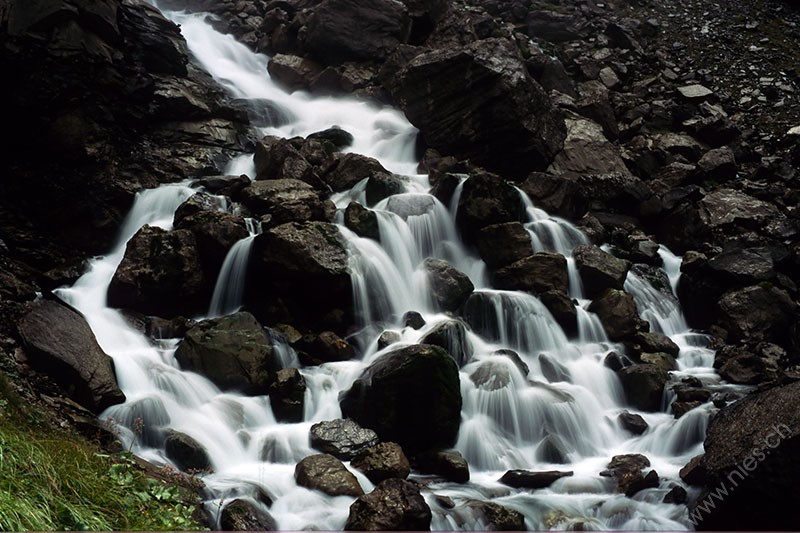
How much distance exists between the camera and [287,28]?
91.1 feet

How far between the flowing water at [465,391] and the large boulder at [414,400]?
0.67 metres

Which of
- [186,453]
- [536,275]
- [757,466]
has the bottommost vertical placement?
[186,453]

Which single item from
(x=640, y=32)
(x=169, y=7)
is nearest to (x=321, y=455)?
(x=640, y=32)

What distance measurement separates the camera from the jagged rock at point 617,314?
1391 cm

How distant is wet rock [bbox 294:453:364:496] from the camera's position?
8219 millimetres

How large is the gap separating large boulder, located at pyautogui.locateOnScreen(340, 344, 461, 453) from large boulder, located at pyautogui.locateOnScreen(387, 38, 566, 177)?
10.6 m

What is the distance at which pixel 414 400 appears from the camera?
980cm

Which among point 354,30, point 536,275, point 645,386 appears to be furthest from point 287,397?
point 354,30

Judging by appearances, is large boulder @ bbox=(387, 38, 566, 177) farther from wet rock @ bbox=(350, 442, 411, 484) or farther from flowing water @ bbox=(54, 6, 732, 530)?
wet rock @ bbox=(350, 442, 411, 484)

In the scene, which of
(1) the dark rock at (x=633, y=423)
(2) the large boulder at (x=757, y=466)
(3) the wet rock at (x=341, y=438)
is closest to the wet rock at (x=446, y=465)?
(3) the wet rock at (x=341, y=438)

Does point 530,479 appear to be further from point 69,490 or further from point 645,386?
point 69,490

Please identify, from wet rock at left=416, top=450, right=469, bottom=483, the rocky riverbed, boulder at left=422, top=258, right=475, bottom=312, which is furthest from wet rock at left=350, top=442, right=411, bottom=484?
boulder at left=422, top=258, right=475, bottom=312

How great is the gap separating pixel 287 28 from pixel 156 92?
1072 cm

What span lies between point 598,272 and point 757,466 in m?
8.07
